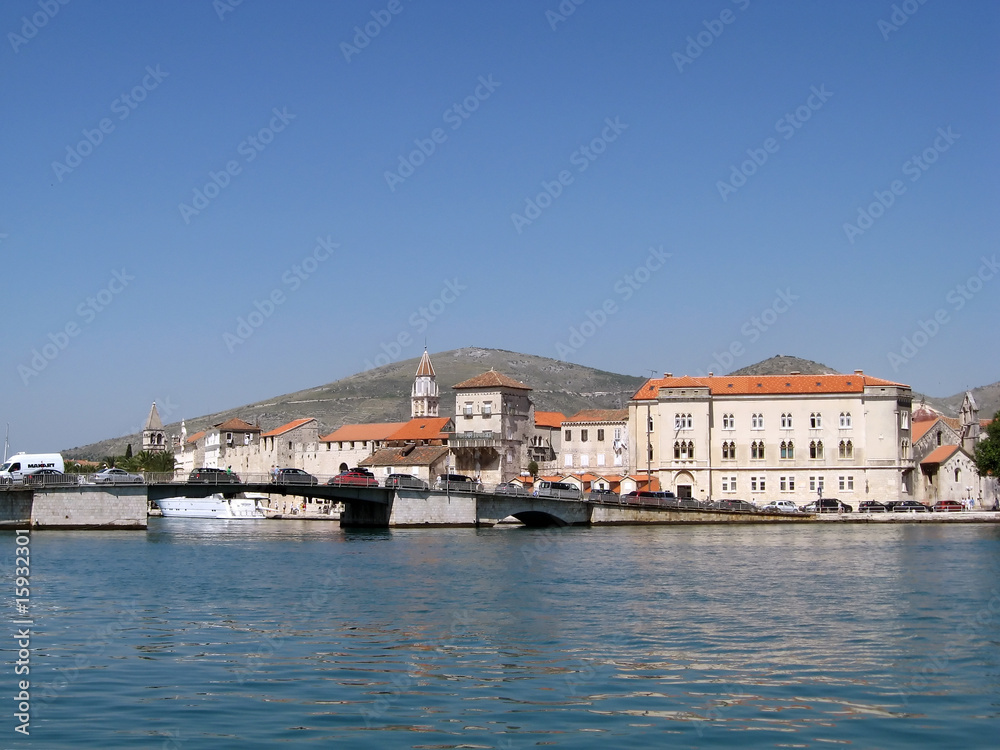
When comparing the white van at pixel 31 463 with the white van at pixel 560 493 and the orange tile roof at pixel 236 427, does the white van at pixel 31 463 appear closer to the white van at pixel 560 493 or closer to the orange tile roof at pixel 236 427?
the white van at pixel 560 493

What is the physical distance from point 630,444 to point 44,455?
47.9 metres

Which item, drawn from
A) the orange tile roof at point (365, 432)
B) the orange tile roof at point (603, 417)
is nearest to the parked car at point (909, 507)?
the orange tile roof at point (603, 417)

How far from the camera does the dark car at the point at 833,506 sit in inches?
3716

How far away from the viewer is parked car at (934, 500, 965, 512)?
9606 cm

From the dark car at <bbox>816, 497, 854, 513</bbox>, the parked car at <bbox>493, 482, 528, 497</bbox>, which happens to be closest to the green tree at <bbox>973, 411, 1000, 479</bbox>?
the dark car at <bbox>816, 497, 854, 513</bbox>

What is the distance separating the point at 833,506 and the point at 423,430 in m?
44.6

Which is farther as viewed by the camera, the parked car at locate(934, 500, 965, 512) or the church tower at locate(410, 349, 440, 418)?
the church tower at locate(410, 349, 440, 418)

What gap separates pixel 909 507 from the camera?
9475cm

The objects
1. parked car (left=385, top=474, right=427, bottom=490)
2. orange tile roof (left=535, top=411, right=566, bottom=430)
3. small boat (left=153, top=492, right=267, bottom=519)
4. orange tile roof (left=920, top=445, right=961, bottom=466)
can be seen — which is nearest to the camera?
parked car (left=385, top=474, right=427, bottom=490)

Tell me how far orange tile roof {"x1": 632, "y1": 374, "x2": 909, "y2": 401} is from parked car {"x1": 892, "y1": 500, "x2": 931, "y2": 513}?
9.65m

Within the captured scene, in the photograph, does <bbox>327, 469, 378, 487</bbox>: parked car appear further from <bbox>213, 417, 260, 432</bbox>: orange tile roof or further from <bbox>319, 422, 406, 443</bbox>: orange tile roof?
<bbox>213, 417, 260, 432</bbox>: orange tile roof

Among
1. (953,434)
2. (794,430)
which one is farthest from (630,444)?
(953,434)

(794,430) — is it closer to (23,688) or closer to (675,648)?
(675,648)

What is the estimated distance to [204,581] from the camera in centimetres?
4288
